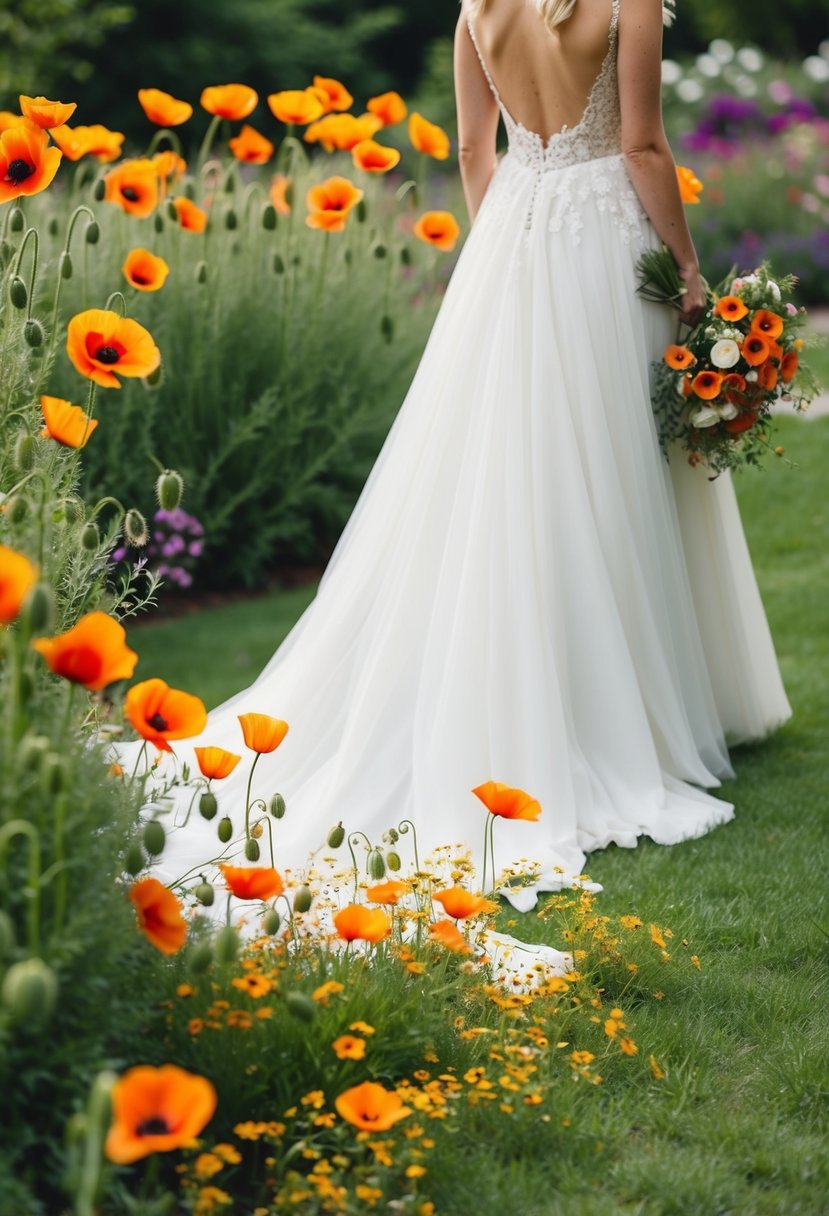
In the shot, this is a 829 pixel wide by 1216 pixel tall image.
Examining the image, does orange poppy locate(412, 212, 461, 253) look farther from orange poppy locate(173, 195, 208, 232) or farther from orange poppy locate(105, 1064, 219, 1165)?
orange poppy locate(105, 1064, 219, 1165)

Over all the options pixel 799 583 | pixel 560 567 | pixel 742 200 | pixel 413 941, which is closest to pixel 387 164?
pixel 560 567

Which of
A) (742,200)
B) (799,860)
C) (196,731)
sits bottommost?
(799,860)

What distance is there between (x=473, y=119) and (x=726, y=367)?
41.6 inches

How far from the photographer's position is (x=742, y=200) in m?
11.7

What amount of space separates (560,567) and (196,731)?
1.86 metres

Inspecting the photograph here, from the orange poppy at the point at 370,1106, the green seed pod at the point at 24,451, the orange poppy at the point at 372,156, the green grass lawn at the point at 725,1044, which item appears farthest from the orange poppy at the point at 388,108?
the orange poppy at the point at 370,1106

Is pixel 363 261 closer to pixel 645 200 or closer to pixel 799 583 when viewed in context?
pixel 799 583

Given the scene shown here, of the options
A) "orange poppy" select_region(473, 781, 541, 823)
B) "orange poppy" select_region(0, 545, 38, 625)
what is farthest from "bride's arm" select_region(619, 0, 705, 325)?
"orange poppy" select_region(0, 545, 38, 625)

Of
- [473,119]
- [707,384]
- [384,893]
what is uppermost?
[473,119]

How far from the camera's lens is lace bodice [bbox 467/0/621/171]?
3.88 m

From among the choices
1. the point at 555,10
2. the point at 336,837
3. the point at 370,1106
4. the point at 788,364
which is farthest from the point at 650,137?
the point at 370,1106

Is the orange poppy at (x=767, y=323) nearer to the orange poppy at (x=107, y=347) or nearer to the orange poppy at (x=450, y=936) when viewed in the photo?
the orange poppy at (x=107, y=347)

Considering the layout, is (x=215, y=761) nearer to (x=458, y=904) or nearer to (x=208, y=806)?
(x=208, y=806)

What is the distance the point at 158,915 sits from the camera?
214 cm
